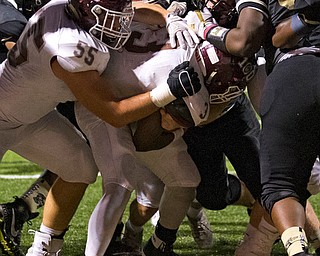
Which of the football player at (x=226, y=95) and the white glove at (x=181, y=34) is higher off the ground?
the white glove at (x=181, y=34)

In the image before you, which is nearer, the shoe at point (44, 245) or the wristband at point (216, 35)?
the wristband at point (216, 35)

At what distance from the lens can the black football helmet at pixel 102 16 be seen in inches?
121

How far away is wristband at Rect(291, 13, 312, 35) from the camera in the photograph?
9.42 feet

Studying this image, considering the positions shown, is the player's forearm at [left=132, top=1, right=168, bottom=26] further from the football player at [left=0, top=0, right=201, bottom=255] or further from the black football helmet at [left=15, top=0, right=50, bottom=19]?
the black football helmet at [left=15, top=0, right=50, bottom=19]

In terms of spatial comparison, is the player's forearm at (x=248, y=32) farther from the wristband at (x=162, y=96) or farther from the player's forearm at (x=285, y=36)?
the wristband at (x=162, y=96)

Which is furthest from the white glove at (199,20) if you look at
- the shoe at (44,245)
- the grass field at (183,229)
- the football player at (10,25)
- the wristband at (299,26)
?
the grass field at (183,229)

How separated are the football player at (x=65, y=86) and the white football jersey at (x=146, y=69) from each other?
0.28ft

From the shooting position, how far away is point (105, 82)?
124 inches

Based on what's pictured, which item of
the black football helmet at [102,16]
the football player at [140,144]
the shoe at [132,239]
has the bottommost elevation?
the shoe at [132,239]

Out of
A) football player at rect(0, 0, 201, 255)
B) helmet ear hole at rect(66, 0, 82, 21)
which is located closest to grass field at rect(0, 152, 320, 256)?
football player at rect(0, 0, 201, 255)

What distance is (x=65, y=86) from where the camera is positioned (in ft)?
10.5

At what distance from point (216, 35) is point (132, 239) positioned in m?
1.15

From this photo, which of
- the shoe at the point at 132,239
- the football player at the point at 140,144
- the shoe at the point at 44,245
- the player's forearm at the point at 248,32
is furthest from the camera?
the shoe at the point at 132,239

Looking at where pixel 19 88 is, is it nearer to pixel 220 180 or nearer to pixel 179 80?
pixel 179 80
